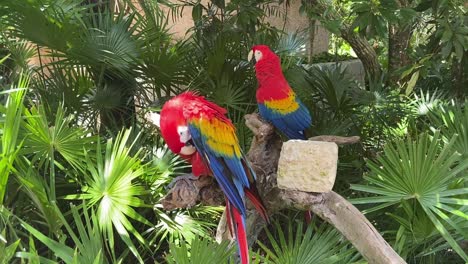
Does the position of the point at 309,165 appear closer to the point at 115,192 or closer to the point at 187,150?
the point at 187,150

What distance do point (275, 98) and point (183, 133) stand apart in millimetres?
548

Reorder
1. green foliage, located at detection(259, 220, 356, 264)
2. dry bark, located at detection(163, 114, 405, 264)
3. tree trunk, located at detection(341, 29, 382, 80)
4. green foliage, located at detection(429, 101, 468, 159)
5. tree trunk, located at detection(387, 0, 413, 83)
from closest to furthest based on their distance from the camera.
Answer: dry bark, located at detection(163, 114, 405, 264)
green foliage, located at detection(259, 220, 356, 264)
green foliage, located at detection(429, 101, 468, 159)
tree trunk, located at detection(341, 29, 382, 80)
tree trunk, located at detection(387, 0, 413, 83)

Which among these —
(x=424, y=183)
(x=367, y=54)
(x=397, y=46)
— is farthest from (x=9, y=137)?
(x=397, y=46)

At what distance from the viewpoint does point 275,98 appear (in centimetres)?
161

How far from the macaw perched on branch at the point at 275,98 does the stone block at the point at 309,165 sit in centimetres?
45

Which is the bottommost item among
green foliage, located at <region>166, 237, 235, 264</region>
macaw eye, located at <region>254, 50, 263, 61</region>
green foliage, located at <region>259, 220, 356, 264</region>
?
green foliage, located at <region>259, 220, 356, 264</region>

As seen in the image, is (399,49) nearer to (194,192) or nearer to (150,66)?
(150,66)

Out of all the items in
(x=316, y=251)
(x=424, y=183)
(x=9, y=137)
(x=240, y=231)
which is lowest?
(x=316, y=251)

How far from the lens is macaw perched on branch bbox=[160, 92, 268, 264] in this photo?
1.15 meters

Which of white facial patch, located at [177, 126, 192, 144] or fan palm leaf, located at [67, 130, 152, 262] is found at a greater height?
white facial patch, located at [177, 126, 192, 144]

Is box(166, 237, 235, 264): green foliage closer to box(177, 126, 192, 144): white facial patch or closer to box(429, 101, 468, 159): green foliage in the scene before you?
box(177, 126, 192, 144): white facial patch

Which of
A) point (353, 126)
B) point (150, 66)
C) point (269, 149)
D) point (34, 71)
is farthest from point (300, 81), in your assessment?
point (34, 71)

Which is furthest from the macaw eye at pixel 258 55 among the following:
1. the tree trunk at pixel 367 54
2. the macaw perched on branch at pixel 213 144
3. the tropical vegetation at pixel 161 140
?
the tree trunk at pixel 367 54

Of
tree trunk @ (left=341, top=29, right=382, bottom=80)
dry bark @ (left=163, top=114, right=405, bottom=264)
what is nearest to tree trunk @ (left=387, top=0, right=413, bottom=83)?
tree trunk @ (left=341, top=29, right=382, bottom=80)
